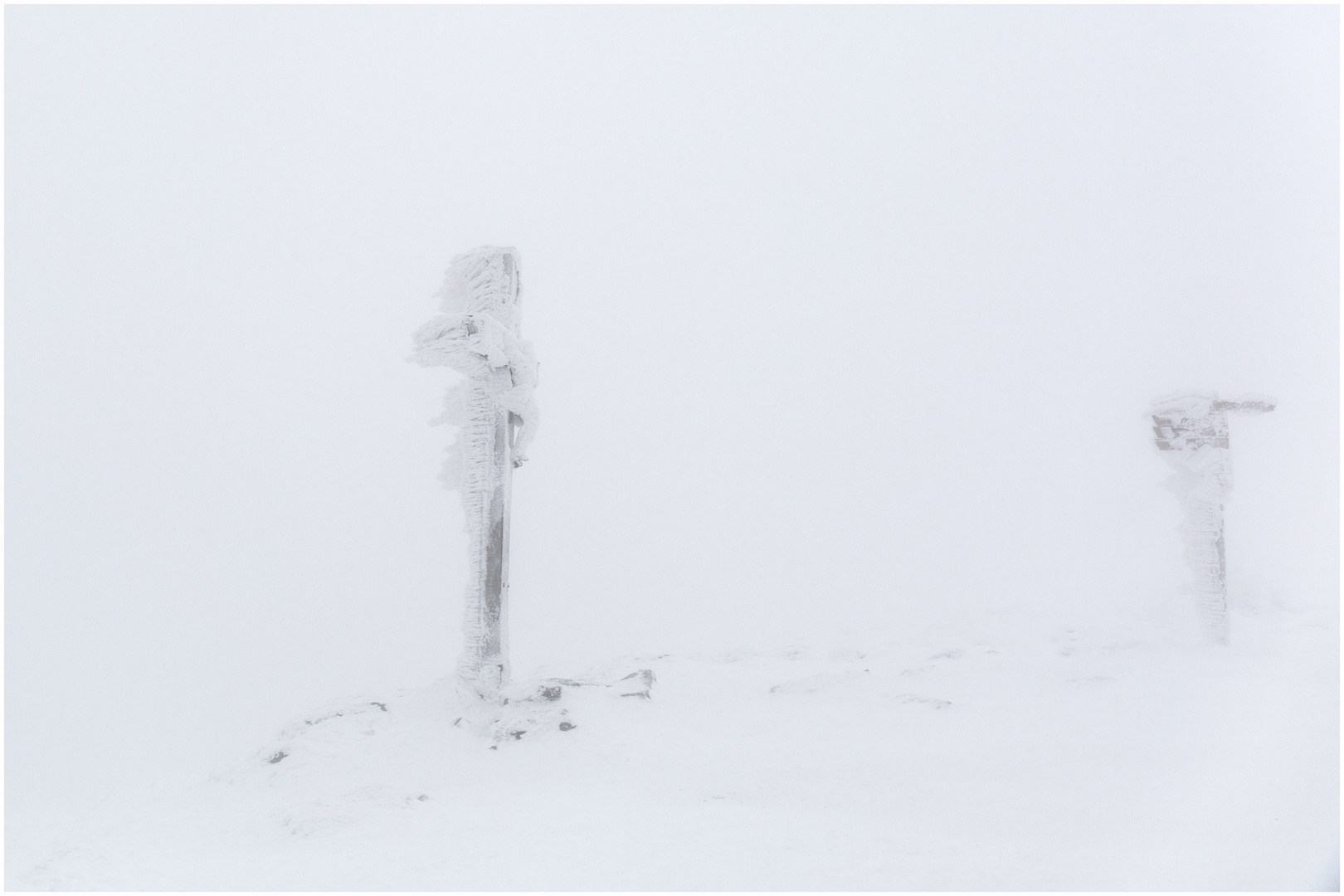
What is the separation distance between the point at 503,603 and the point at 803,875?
4484 millimetres

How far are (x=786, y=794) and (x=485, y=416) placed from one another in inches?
185

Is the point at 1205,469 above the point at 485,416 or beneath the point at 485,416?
beneath

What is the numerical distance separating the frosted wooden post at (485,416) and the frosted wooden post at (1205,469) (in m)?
8.54

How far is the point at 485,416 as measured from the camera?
7648mm

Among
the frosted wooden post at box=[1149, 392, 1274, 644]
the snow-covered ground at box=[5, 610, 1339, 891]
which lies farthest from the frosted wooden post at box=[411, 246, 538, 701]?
the frosted wooden post at box=[1149, 392, 1274, 644]

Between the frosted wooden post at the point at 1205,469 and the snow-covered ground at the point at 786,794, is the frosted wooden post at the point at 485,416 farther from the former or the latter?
the frosted wooden post at the point at 1205,469

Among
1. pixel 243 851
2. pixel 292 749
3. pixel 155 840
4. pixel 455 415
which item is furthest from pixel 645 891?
pixel 455 415

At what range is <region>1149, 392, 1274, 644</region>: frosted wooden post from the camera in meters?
9.47

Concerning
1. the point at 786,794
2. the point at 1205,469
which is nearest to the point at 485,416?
the point at 786,794

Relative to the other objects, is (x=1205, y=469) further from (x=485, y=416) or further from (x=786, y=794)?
(x=485, y=416)

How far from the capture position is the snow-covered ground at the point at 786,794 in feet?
12.8

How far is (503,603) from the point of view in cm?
749

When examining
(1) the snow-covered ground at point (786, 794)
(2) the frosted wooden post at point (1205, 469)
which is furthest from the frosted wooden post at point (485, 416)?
(2) the frosted wooden post at point (1205, 469)

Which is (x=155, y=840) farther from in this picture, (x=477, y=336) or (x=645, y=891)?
(x=477, y=336)
